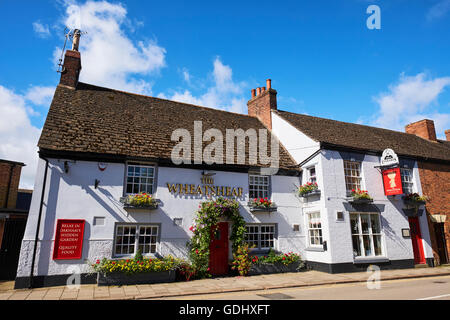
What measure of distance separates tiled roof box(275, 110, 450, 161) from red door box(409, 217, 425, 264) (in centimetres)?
397

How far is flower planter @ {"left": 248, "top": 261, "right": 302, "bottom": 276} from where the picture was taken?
43.5 ft

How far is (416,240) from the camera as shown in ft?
52.2

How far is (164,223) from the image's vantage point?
485 inches

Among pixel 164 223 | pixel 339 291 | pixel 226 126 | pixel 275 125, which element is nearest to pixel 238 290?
pixel 339 291

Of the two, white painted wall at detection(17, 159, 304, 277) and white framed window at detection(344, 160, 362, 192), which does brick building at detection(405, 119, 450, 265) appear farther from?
white painted wall at detection(17, 159, 304, 277)

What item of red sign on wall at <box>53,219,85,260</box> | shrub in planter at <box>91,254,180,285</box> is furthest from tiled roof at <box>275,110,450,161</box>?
red sign on wall at <box>53,219,85,260</box>

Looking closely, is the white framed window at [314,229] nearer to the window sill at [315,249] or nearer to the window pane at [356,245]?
the window sill at [315,249]

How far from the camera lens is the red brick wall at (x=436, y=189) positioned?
55.1ft

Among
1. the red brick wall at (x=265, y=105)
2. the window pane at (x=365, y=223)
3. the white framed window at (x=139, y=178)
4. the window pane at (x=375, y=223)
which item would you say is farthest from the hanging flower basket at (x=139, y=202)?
the window pane at (x=375, y=223)

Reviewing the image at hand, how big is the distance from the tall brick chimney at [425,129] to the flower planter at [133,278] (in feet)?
75.8

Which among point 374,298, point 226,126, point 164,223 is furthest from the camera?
point 226,126

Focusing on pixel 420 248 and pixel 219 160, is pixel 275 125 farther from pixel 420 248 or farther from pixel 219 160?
pixel 420 248

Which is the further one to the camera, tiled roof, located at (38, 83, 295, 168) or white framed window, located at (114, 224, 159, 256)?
tiled roof, located at (38, 83, 295, 168)
